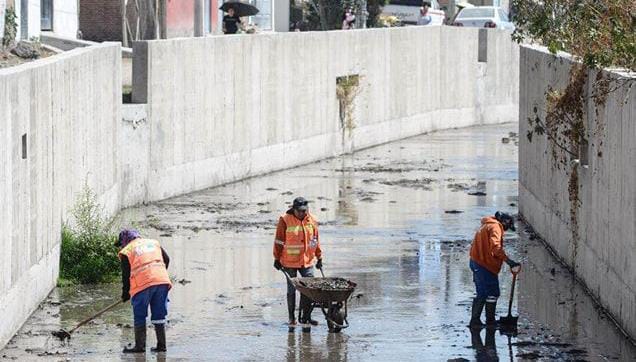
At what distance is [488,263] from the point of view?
59.3ft

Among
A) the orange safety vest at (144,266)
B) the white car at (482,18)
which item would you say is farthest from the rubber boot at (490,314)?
the white car at (482,18)

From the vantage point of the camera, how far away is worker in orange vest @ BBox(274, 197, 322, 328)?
59.3 feet

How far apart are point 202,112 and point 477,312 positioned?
1498cm

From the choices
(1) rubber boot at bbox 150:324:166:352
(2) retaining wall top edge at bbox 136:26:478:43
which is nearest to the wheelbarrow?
(1) rubber boot at bbox 150:324:166:352

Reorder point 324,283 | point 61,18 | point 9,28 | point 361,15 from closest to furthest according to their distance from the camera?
point 324,283, point 9,28, point 61,18, point 361,15

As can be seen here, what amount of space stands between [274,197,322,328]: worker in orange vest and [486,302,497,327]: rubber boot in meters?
2.01

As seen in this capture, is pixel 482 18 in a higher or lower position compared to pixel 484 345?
higher

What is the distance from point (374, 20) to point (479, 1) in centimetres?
2883

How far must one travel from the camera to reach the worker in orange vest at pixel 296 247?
18.1 m

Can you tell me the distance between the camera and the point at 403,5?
71.9 meters

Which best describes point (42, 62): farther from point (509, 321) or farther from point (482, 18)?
point (482, 18)

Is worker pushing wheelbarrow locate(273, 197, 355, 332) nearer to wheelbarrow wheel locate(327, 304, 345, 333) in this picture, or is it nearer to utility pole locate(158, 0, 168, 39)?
wheelbarrow wheel locate(327, 304, 345, 333)

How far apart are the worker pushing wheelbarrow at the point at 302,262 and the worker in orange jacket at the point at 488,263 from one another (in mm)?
1611

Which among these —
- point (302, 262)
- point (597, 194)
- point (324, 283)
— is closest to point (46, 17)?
point (597, 194)
